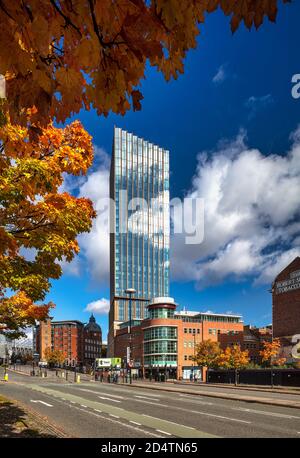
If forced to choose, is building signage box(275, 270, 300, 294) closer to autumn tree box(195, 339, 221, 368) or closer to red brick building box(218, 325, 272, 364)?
autumn tree box(195, 339, 221, 368)

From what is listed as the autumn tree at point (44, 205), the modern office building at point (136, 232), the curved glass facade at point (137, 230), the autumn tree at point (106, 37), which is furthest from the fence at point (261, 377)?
the curved glass facade at point (137, 230)

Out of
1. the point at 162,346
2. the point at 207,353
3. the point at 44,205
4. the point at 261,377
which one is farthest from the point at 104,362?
the point at 44,205

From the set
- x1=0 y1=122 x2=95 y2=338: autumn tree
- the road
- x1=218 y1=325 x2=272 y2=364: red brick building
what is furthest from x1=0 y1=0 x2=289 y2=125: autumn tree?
x1=218 y1=325 x2=272 y2=364: red brick building

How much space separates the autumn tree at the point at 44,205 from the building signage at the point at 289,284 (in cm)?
6405

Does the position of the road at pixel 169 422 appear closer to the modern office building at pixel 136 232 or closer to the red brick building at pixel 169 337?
the red brick building at pixel 169 337

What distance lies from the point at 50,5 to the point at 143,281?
563ft

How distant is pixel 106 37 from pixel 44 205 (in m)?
7.53

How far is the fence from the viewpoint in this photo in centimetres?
5203

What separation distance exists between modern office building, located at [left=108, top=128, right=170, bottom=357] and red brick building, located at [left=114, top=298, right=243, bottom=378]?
5487 cm

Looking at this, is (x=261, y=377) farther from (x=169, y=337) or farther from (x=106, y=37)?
(x=106, y=37)

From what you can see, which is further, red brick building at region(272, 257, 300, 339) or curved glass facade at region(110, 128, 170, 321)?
curved glass facade at region(110, 128, 170, 321)

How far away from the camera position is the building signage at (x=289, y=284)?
70.7 m
